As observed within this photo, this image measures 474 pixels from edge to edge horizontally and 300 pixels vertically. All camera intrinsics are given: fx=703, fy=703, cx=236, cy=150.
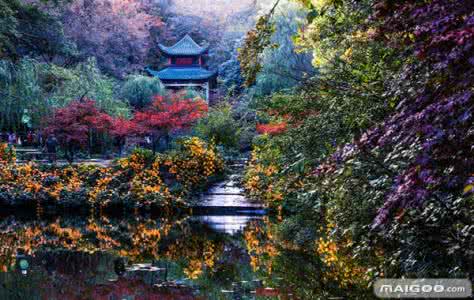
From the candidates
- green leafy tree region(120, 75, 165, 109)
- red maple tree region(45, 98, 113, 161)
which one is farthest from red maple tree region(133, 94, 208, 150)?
green leafy tree region(120, 75, 165, 109)

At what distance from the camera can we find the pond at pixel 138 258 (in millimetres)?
7645

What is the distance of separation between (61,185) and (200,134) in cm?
555

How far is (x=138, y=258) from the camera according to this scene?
33.2 ft

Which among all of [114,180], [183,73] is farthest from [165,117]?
[183,73]

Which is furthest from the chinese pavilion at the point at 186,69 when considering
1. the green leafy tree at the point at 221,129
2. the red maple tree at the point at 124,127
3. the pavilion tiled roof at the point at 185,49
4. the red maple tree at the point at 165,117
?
the red maple tree at the point at 124,127

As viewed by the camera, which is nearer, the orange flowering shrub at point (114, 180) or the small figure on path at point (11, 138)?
the orange flowering shrub at point (114, 180)

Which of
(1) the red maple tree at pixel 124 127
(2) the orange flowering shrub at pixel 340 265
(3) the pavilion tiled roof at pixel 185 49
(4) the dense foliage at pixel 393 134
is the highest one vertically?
(3) the pavilion tiled roof at pixel 185 49

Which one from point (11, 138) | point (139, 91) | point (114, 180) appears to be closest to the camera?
point (114, 180)

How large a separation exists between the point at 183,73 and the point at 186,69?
0.52 m

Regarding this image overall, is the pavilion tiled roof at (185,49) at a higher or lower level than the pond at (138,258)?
higher

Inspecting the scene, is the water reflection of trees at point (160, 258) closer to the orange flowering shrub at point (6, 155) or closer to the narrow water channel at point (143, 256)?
the narrow water channel at point (143, 256)

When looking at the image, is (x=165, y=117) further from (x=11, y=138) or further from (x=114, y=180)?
(x=11, y=138)

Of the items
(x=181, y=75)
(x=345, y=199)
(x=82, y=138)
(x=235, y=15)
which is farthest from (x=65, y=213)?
(x=235, y=15)

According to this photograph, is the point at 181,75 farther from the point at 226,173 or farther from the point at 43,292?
the point at 43,292
